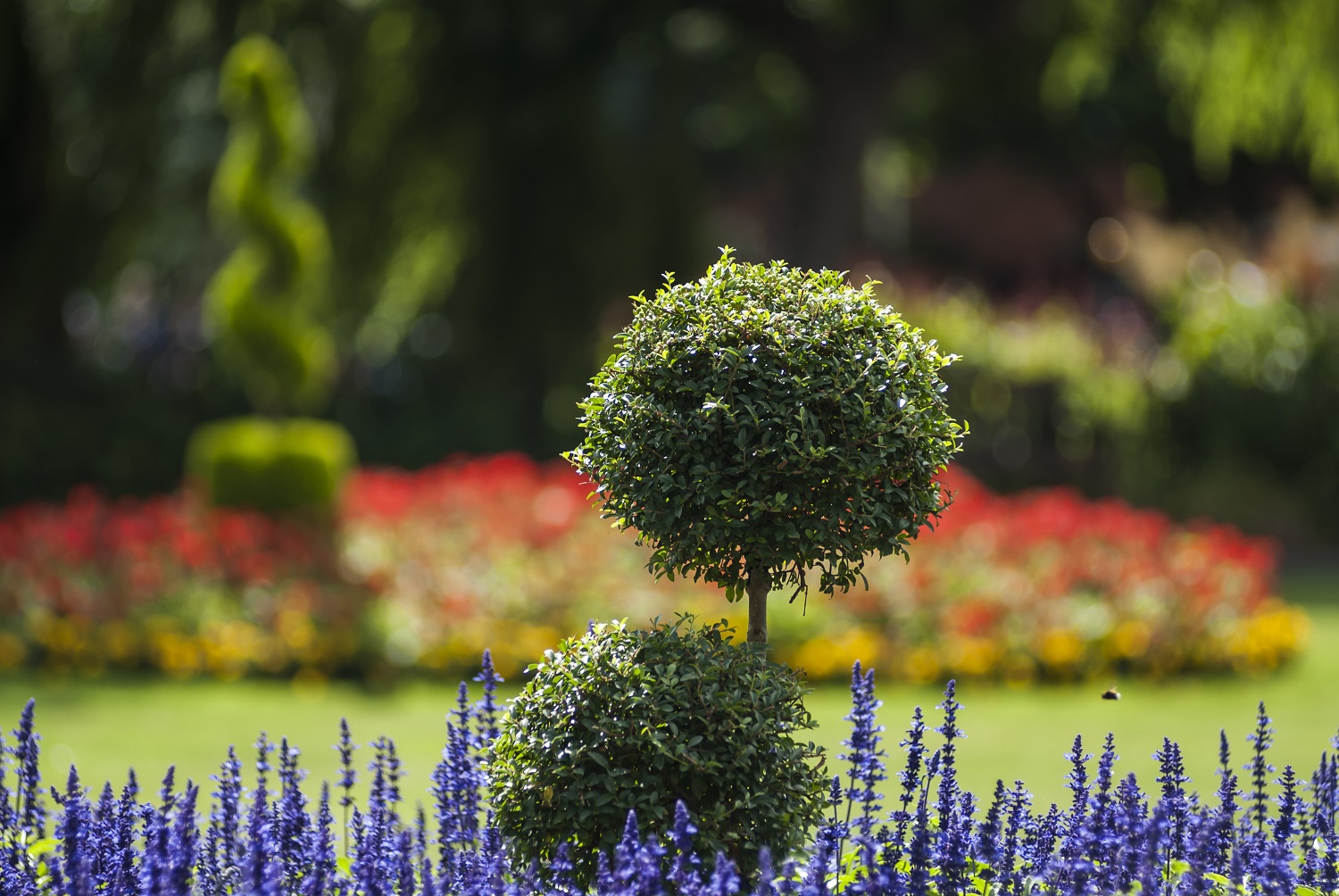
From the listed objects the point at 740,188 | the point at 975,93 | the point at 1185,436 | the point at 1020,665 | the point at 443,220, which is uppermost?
the point at 740,188

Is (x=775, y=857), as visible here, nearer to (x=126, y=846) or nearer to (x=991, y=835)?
(x=991, y=835)

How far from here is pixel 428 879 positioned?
8.73 feet

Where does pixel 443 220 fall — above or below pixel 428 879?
above

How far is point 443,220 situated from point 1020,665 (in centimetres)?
985

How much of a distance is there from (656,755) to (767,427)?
28.8 inches

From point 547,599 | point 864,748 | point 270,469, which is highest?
point 270,469

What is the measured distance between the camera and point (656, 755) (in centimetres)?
293

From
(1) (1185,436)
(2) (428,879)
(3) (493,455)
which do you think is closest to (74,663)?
(2) (428,879)

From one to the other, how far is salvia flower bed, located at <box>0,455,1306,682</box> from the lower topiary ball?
3.39 m

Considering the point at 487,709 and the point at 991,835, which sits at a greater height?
the point at 487,709

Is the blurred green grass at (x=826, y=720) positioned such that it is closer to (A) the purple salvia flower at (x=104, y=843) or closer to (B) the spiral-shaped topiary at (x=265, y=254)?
(A) the purple salvia flower at (x=104, y=843)

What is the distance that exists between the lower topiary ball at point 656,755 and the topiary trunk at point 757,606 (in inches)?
9.5

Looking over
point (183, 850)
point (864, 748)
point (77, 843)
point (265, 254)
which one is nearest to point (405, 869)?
point (183, 850)

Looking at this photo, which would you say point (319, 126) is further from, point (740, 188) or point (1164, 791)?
point (740, 188)
